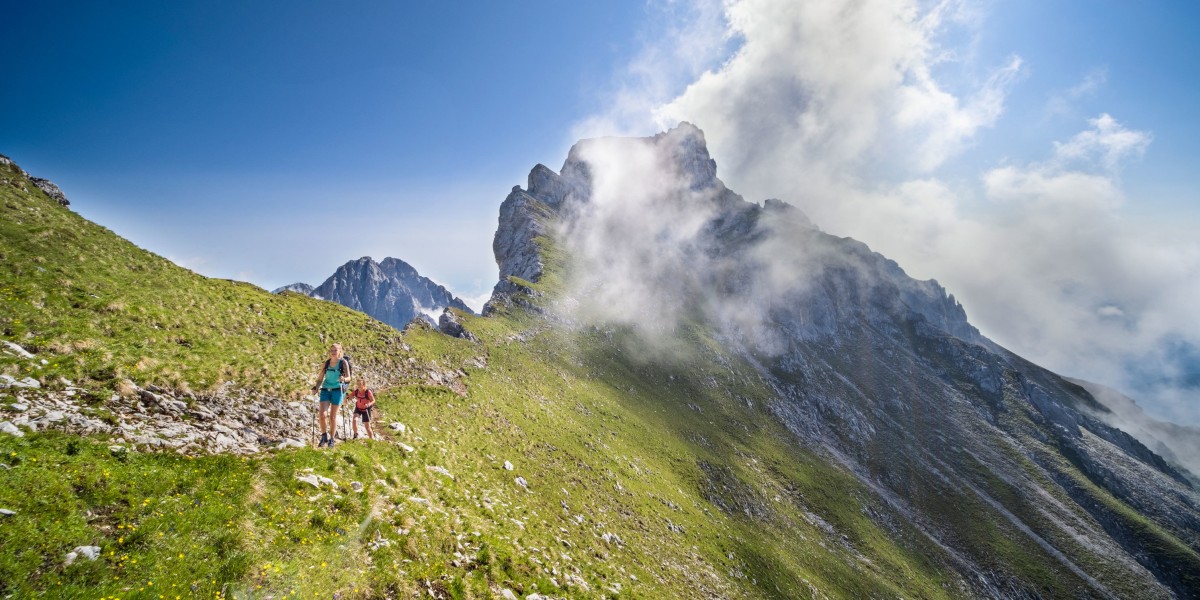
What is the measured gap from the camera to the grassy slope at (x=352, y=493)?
9.87m

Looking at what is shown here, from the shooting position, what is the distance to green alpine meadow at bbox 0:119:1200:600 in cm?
1092

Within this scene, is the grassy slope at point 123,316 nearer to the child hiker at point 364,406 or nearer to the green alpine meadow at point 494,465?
the green alpine meadow at point 494,465

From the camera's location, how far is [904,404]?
130750mm

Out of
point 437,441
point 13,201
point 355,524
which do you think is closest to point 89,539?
point 355,524

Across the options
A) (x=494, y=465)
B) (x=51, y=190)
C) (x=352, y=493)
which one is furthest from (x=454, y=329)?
(x=352, y=493)

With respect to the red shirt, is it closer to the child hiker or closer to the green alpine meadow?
the child hiker

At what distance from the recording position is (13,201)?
22562 mm

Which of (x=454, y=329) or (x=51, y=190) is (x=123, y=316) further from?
(x=454, y=329)

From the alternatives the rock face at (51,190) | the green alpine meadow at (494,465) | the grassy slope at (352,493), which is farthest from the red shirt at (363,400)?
the rock face at (51,190)

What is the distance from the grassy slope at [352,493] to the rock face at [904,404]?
39.7m

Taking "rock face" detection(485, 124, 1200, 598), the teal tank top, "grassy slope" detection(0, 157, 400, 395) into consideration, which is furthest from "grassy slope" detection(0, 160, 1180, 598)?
"rock face" detection(485, 124, 1200, 598)

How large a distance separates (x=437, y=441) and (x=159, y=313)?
1536 centimetres

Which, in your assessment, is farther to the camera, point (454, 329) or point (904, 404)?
point (904, 404)

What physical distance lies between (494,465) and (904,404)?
149 m
